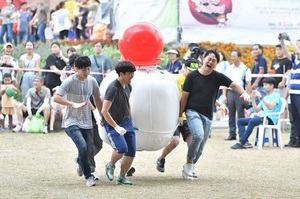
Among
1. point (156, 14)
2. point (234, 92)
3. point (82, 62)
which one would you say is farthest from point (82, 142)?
point (156, 14)

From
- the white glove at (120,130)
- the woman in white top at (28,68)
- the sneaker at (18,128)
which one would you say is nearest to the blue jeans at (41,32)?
the woman in white top at (28,68)

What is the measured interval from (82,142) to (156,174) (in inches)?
75.5

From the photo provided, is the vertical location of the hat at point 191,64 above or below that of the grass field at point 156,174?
above

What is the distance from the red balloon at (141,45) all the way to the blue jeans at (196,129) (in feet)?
2.99

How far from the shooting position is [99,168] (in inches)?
555

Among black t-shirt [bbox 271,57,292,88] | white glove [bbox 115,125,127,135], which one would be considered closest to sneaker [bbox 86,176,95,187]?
white glove [bbox 115,125,127,135]

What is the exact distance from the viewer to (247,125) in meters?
18.1

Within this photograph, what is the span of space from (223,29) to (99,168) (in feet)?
43.0

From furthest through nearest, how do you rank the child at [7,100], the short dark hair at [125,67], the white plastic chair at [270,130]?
1. the child at [7,100]
2. the white plastic chair at [270,130]
3. the short dark hair at [125,67]

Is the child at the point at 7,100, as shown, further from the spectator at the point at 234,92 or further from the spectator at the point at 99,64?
the spectator at the point at 234,92

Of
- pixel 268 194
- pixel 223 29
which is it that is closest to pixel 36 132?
pixel 223 29

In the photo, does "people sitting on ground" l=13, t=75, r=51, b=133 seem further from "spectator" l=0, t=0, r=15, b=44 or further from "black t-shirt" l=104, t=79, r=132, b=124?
"black t-shirt" l=104, t=79, r=132, b=124

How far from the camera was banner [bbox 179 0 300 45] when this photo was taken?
85.9ft

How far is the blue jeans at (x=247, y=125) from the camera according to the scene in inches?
690
